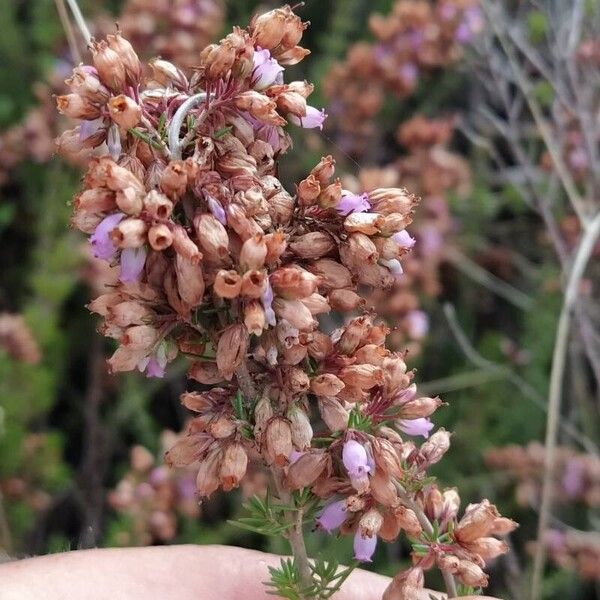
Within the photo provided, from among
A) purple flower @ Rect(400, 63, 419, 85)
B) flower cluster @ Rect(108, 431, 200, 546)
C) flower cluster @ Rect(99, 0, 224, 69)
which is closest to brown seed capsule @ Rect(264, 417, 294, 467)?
flower cluster @ Rect(108, 431, 200, 546)

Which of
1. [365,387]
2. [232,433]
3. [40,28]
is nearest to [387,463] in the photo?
[365,387]

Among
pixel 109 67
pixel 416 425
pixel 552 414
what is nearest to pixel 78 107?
pixel 109 67

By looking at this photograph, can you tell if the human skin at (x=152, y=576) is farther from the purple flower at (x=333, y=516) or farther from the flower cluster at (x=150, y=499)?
the flower cluster at (x=150, y=499)

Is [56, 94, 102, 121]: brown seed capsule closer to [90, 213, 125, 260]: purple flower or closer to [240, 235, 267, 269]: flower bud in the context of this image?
[90, 213, 125, 260]: purple flower

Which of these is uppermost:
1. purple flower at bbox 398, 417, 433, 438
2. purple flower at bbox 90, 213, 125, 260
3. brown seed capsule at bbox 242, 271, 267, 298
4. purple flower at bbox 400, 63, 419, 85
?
purple flower at bbox 400, 63, 419, 85

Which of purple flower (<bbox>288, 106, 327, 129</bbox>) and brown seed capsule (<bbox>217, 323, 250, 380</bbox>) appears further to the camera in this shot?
purple flower (<bbox>288, 106, 327, 129</bbox>)

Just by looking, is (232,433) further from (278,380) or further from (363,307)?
(363,307)
